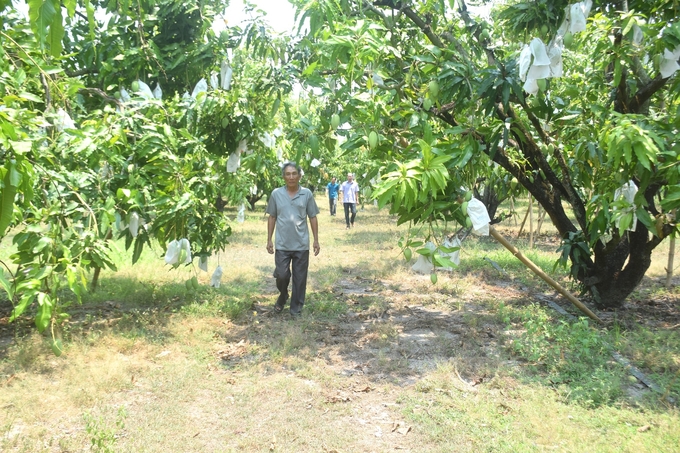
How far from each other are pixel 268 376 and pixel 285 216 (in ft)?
4.98

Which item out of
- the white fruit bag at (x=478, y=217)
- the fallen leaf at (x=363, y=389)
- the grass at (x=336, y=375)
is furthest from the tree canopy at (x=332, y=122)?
the fallen leaf at (x=363, y=389)

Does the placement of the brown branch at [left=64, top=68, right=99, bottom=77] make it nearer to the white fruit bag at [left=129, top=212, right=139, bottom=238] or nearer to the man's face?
the white fruit bag at [left=129, top=212, right=139, bottom=238]

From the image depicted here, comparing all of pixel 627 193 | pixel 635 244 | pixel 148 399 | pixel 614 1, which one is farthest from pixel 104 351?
pixel 614 1

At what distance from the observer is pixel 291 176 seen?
14.6ft

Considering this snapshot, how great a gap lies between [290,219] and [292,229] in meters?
0.08

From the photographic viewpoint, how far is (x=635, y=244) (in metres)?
4.51

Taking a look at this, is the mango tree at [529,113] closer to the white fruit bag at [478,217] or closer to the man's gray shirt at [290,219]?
the white fruit bag at [478,217]

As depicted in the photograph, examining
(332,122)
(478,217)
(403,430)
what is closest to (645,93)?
(478,217)

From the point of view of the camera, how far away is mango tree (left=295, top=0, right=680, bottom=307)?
3096mm

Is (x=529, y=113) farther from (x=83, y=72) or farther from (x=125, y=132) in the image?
(x=83, y=72)

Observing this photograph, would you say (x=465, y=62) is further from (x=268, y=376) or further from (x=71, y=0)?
(x=71, y=0)

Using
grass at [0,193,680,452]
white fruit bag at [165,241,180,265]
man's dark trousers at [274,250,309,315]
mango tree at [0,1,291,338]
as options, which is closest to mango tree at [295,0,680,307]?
mango tree at [0,1,291,338]

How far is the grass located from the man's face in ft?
3.51

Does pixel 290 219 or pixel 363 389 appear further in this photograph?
pixel 290 219
